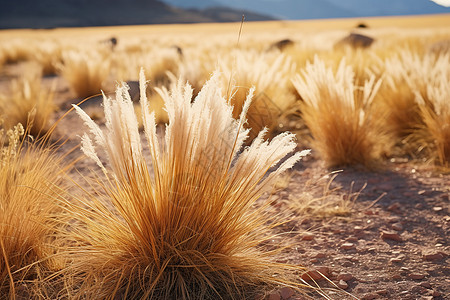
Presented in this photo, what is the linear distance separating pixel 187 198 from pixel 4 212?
75 cm

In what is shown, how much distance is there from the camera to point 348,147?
312 cm

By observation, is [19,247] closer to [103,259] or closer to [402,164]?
[103,259]

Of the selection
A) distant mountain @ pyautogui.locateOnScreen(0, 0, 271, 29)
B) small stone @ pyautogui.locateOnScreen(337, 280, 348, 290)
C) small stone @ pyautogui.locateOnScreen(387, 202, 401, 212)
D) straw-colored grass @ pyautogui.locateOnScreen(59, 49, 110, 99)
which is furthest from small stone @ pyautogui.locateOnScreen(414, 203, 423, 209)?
distant mountain @ pyautogui.locateOnScreen(0, 0, 271, 29)

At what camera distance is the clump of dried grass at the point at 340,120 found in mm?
2928

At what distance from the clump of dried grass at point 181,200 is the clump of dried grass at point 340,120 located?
5.22 ft

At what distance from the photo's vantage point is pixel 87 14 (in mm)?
83250

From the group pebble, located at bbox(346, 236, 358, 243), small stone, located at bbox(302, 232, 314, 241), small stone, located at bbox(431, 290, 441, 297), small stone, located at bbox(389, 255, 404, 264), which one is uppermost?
small stone, located at bbox(431, 290, 441, 297)

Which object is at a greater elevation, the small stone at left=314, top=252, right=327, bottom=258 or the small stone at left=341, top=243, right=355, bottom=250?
the small stone at left=341, top=243, right=355, bottom=250

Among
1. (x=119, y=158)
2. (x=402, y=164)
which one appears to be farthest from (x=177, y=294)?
(x=402, y=164)

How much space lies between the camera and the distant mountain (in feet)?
242

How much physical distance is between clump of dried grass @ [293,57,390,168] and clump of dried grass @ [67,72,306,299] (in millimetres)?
1592

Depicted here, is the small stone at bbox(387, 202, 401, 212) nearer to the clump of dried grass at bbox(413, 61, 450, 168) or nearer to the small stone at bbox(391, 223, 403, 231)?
the small stone at bbox(391, 223, 403, 231)

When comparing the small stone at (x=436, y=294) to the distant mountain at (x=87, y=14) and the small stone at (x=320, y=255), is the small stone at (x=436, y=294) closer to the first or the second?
the small stone at (x=320, y=255)

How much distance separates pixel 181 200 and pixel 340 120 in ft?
6.39
